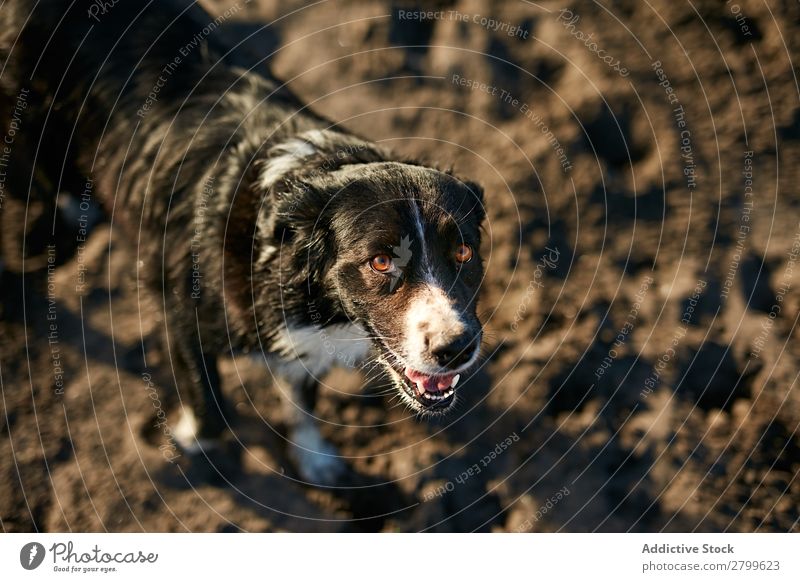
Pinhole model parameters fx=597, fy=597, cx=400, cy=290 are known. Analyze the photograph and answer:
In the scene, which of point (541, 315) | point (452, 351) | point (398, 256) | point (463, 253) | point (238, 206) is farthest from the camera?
point (541, 315)

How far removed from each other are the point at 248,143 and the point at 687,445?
372 centimetres

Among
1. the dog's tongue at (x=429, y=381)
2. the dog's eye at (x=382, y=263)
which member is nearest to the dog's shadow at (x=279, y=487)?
the dog's tongue at (x=429, y=381)

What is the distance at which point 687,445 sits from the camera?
4.24 metres

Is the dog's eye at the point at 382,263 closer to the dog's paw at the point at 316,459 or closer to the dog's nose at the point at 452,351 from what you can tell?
the dog's nose at the point at 452,351

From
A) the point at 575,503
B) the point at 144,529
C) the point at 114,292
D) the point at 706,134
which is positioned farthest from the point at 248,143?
the point at 706,134

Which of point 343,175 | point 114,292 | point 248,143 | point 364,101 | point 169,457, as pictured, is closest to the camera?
point 343,175

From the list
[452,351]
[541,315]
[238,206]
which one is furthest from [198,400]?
[541,315]

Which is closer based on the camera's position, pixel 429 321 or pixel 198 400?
pixel 429 321

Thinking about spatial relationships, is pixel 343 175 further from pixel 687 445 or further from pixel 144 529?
pixel 687 445

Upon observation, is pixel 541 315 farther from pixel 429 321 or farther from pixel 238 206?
pixel 238 206

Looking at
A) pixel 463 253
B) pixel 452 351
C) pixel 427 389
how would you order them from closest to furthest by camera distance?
pixel 452 351 → pixel 463 253 → pixel 427 389

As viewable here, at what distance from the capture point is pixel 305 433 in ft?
14.5

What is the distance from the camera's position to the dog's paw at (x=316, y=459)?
4344 mm

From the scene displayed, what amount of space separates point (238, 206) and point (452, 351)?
5.70ft
